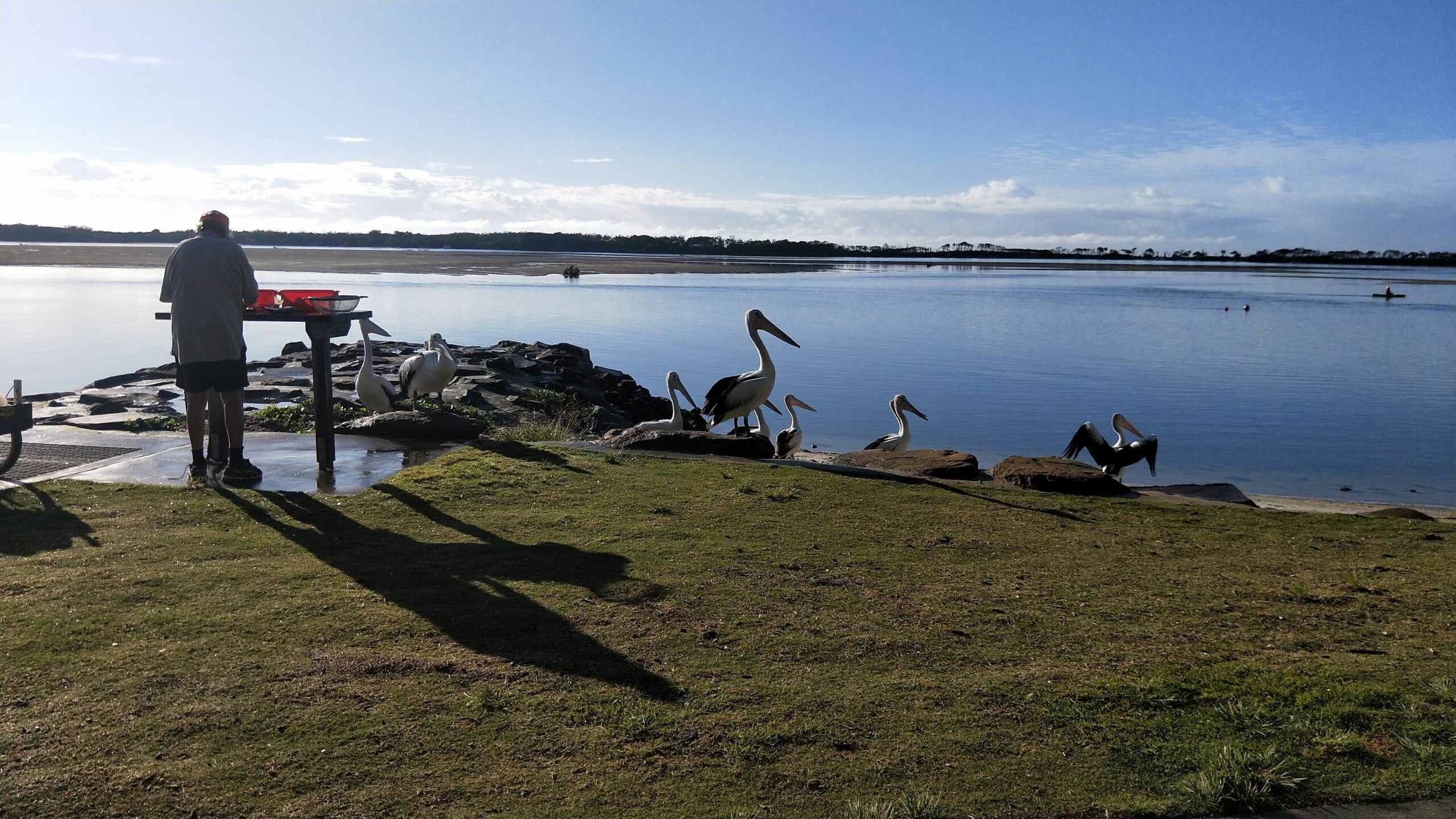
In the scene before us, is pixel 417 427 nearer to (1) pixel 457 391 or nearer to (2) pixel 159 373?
(1) pixel 457 391

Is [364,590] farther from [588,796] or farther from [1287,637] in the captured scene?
[1287,637]

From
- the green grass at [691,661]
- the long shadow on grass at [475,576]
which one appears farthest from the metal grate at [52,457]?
the long shadow on grass at [475,576]

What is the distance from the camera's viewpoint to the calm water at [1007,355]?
17469 mm

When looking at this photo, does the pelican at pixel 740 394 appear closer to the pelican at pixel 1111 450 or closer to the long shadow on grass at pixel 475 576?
the pelican at pixel 1111 450

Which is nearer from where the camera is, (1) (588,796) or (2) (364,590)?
(1) (588,796)

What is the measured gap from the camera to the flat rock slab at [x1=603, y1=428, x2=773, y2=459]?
1015cm

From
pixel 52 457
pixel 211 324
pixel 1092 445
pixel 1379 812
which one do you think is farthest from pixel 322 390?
pixel 1092 445

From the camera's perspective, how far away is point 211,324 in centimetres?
768

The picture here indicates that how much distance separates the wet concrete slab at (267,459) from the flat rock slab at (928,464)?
164 inches

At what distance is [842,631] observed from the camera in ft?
16.6

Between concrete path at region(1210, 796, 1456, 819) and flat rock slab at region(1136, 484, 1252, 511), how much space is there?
6.82 m

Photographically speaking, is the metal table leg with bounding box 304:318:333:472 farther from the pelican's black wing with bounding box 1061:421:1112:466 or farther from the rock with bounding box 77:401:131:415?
the pelican's black wing with bounding box 1061:421:1112:466

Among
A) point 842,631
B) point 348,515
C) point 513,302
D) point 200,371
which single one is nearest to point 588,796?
point 842,631

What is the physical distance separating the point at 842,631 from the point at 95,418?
9585mm
